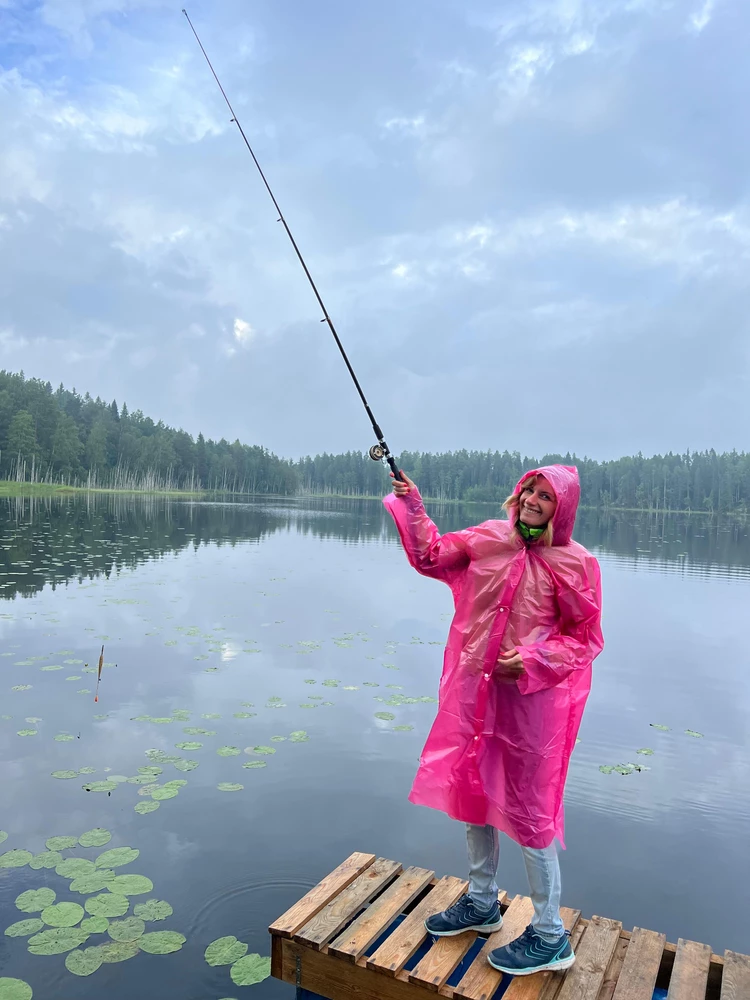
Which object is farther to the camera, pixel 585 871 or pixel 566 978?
pixel 585 871

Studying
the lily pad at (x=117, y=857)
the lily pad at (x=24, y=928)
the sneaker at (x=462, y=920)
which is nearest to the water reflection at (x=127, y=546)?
the lily pad at (x=117, y=857)

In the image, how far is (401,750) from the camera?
26.5 feet

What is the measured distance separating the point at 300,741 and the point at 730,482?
146015 millimetres

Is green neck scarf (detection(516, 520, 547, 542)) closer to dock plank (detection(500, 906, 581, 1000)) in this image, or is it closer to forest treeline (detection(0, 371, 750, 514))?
dock plank (detection(500, 906, 581, 1000))

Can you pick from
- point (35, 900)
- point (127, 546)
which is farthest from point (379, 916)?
point (127, 546)

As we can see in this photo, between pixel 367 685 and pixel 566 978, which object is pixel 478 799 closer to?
pixel 566 978

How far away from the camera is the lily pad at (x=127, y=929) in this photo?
4383 mm

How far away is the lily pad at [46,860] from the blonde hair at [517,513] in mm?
4080

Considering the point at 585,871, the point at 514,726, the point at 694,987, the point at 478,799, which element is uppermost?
the point at 514,726

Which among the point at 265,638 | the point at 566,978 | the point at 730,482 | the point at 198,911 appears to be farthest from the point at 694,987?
the point at 730,482

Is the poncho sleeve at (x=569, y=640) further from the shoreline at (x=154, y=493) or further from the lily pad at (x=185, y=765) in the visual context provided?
the shoreline at (x=154, y=493)

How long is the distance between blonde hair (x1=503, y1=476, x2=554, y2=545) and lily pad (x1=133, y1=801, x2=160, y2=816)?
4217mm

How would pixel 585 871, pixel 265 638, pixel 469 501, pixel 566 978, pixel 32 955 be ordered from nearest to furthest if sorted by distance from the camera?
pixel 566 978 < pixel 32 955 < pixel 585 871 < pixel 265 638 < pixel 469 501

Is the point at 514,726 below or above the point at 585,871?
above
